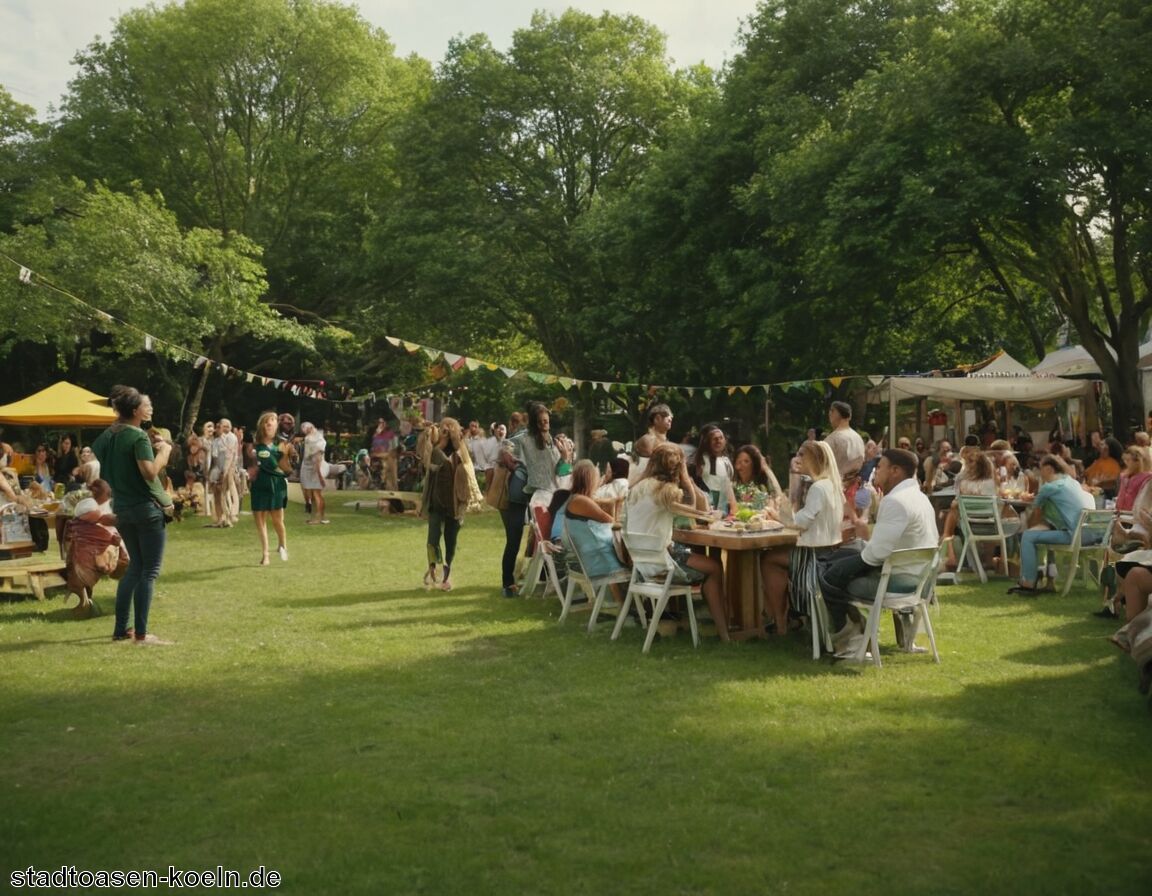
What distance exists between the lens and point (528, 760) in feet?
17.2

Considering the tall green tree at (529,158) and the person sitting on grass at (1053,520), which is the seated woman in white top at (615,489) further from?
the tall green tree at (529,158)

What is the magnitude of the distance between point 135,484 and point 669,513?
3.68 metres

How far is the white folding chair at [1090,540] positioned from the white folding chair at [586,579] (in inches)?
172

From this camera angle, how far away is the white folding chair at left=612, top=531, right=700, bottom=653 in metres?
7.78

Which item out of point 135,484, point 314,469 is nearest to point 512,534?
point 135,484

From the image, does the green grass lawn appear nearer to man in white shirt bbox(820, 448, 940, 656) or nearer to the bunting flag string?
man in white shirt bbox(820, 448, 940, 656)

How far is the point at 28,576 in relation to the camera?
10016 mm

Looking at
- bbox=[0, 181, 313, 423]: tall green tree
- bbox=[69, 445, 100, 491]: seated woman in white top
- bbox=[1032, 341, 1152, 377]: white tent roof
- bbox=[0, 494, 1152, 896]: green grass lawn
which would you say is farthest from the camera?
bbox=[0, 181, 313, 423]: tall green tree

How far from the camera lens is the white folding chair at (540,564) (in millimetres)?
9611

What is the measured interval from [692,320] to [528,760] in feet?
71.3

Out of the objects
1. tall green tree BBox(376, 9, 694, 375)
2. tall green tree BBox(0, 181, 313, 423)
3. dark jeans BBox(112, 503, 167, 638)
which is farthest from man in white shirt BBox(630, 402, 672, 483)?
tall green tree BBox(376, 9, 694, 375)

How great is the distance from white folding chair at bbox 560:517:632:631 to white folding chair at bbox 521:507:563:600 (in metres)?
0.30

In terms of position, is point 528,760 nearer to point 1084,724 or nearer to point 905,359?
point 1084,724

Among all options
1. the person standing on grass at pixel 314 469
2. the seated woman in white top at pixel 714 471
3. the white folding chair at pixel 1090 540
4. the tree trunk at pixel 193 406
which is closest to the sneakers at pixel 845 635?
the seated woman in white top at pixel 714 471
